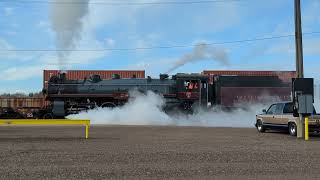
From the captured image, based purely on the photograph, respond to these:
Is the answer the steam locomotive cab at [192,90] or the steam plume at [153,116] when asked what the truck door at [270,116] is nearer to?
the steam plume at [153,116]

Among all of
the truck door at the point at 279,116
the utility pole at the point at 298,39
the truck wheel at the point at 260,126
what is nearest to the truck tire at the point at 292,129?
the truck door at the point at 279,116

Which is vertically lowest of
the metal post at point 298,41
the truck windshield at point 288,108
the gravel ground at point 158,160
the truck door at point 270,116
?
the gravel ground at point 158,160

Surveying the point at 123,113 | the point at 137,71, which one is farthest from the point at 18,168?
the point at 137,71

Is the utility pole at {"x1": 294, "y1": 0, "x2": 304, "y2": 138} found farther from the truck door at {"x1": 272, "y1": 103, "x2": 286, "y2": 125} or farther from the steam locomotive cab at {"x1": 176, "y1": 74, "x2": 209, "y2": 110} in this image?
the steam locomotive cab at {"x1": 176, "y1": 74, "x2": 209, "y2": 110}

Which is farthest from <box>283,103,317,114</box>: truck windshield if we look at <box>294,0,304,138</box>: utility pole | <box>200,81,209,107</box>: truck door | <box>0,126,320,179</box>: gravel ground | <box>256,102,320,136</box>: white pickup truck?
<box>200,81,209,107</box>: truck door

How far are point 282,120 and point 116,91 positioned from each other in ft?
51.2

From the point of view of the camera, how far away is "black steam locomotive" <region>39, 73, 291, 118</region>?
3575 centimetres

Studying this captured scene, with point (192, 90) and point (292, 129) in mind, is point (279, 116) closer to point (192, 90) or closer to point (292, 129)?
point (292, 129)

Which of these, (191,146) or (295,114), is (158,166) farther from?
(295,114)

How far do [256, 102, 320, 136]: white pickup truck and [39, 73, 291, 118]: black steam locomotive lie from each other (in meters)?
10.9

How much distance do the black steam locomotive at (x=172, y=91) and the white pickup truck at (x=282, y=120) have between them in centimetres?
1086

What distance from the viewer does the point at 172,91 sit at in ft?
118

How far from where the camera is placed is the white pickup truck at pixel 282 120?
21.6 meters

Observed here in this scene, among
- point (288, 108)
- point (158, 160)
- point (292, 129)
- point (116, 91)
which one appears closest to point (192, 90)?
point (116, 91)
